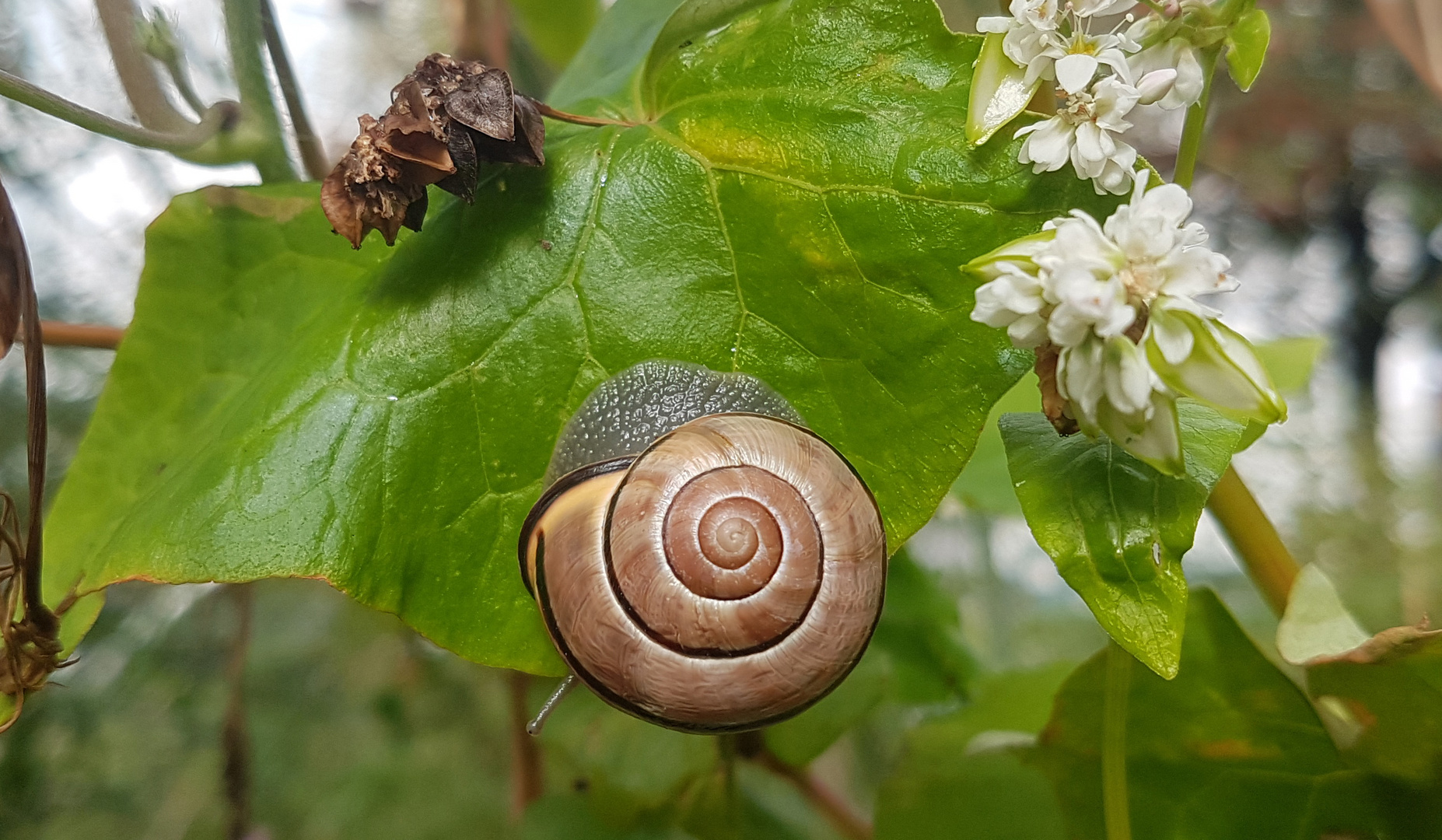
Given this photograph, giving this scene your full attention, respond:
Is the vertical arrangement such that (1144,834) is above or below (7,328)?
below

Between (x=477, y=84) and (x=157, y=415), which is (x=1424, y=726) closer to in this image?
(x=477, y=84)

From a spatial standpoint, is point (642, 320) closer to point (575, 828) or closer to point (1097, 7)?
point (1097, 7)

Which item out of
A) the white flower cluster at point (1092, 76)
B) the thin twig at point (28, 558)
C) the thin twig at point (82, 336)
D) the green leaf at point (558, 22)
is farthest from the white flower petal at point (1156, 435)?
the green leaf at point (558, 22)

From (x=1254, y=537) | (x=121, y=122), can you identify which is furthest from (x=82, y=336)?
(x=1254, y=537)

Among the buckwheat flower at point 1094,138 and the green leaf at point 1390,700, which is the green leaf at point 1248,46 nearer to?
the buckwheat flower at point 1094,138

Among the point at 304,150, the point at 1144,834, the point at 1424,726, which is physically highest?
Answer: the point at 304,150

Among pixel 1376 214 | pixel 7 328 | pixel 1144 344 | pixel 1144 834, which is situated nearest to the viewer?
pixel 1144 344

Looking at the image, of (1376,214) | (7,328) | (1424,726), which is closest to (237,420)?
(7,328)

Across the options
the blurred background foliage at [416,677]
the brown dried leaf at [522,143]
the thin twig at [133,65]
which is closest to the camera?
the brown dried leaf at [522,143]
